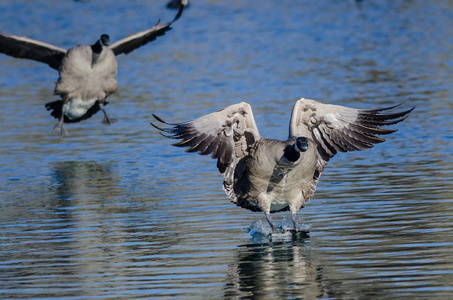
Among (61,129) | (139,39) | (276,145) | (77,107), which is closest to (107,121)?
(77,107)

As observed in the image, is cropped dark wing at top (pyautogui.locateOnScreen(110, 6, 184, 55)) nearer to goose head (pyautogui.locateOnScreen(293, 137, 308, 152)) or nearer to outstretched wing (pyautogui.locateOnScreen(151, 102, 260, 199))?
outstretched wing (pyautogui.locateOnScreen(151, 102, 260, 199))

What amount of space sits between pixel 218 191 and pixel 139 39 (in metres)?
5.76

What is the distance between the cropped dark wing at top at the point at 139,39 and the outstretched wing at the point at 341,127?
6238mm

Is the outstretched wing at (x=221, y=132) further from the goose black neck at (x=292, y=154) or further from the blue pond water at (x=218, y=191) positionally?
the blue pond water at (x=218, y=191)

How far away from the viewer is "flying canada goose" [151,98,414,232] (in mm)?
9836

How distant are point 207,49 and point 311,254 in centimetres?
2151

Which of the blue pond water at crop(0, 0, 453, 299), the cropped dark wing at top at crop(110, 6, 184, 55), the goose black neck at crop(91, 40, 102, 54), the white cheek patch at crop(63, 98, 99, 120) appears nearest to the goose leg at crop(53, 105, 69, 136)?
the white cheek patch at crop(63, 98, 99, 120)

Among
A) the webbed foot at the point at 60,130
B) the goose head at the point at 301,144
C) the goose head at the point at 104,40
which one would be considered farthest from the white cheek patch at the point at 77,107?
the goose head at the point at 301,144

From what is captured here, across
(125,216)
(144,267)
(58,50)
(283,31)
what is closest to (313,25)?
(283,31)

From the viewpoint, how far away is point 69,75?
16484 mm

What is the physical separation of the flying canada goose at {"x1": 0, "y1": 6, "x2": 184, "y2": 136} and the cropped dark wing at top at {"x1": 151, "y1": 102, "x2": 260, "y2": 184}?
6.38 m

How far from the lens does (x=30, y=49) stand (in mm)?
16594

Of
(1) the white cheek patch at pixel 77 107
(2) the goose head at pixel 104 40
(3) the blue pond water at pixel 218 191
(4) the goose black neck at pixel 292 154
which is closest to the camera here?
(3) the blue pond water at pixel 218 191

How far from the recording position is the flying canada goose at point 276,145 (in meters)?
9.84
